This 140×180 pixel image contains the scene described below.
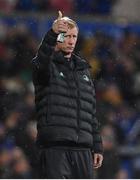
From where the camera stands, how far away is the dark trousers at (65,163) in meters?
3.71

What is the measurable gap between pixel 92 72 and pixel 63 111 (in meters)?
3.81

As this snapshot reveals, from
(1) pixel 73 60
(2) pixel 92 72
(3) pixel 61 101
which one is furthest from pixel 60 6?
(3) pixel 61 101

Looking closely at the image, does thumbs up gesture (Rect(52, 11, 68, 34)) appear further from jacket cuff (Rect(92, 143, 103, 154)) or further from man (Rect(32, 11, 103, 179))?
jacket cuff (Rect(92, 143, 103, 154))

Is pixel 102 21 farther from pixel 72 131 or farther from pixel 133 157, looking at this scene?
pixel 72 131

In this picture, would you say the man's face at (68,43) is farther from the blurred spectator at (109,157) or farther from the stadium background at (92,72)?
the blurred spectator at (109,157)

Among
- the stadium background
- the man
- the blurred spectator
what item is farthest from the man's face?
the blurred spectator

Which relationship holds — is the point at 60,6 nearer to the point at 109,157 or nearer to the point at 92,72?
the point at 92,72

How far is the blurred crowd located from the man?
12.5 feet

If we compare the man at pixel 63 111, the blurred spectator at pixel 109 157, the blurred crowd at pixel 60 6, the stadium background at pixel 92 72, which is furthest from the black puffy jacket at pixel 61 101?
the blurred crowd at pixel 60 6

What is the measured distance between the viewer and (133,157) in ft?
23.3

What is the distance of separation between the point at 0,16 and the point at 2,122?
45.6 inches

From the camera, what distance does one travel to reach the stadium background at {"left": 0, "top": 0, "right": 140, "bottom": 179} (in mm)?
6582

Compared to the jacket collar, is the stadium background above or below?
below

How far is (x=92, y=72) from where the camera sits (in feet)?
24.7
